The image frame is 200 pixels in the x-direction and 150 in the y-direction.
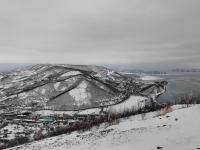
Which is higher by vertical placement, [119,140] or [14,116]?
[119,140]

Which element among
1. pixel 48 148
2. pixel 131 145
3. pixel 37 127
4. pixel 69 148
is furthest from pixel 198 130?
pixel 37 127

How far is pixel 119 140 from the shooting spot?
38500mm

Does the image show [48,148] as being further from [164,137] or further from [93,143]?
[164,137]

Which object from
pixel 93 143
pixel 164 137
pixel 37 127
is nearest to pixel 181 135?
pixel 164 137

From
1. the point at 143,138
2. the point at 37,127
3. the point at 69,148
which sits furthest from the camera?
the point at 37,127

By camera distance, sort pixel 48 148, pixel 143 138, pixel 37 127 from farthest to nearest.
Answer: pixel 37 127, pixel 48 148, pixel 143 138

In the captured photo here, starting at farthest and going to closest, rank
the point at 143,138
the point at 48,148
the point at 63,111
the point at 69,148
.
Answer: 1. the point at 63,111
2. the point at 48,148
3. the point at 69,148
4. the point at 143,138

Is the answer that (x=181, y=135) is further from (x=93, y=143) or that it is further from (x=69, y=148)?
(x=69, y=148)

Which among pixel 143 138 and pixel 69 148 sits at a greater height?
pixel 143 138

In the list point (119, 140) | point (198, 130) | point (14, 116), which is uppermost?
point (198, 130)

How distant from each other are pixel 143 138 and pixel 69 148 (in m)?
11.9

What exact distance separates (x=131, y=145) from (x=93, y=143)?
756cm

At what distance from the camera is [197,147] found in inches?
1077

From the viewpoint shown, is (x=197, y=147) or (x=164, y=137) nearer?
(x=197, y=147)
